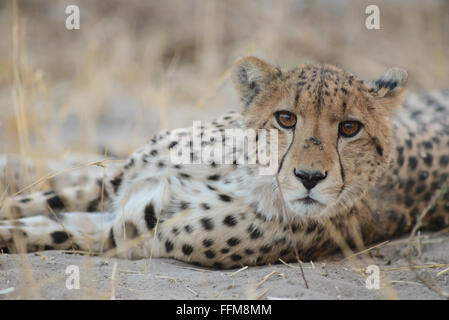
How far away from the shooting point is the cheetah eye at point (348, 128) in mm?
2354

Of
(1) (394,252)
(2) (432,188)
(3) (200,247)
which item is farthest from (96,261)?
(2) (432,188)

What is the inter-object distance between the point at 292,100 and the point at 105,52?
4.61 metres

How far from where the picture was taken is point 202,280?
7.09 feet

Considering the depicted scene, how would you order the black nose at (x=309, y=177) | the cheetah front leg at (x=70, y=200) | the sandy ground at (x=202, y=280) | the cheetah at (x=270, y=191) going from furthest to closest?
the cheetah front leg at (x=70, y=200) → the cheetah at (x=270, y=191) → the black nose at (x=309, y=177) → the sandy ground at (x=202, y=280)

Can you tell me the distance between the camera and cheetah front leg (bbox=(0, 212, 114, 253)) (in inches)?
102

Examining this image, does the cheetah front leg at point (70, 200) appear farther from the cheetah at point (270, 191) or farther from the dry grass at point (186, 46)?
the dry grass at point (186, 46)

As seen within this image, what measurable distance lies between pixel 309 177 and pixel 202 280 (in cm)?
60

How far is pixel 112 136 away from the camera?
17.0 ft

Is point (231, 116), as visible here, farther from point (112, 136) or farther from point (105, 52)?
point (105, 52)

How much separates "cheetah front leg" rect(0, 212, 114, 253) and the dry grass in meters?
2.31

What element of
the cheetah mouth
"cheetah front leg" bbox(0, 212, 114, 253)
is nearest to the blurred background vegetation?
"cheetah front leg" bbox(0, 212, 114, 253)

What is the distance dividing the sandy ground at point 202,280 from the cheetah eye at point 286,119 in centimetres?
63

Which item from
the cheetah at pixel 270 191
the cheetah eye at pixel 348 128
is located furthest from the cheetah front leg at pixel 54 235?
the cheetah eye at pixel 348 128
